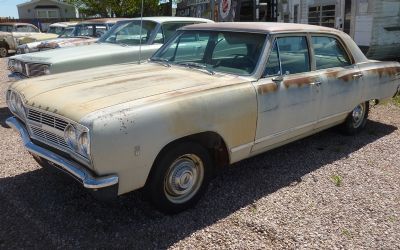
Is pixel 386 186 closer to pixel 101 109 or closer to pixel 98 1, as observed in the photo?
pixel 101 109

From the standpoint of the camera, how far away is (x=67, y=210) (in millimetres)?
3545

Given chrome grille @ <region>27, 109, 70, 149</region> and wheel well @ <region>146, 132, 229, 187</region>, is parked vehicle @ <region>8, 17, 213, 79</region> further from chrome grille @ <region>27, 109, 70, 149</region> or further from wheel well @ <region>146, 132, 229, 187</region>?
wheel well @ <region>146, 132, 229, 187</region>

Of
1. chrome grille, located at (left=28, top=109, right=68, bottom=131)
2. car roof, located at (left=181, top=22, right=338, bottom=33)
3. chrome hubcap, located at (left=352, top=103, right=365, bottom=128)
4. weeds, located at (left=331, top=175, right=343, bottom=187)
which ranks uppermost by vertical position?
car roof, located at (left=181, top=22, right=338, bottom=33)

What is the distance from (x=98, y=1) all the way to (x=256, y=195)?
3222cm

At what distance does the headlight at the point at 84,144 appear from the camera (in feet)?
9.12

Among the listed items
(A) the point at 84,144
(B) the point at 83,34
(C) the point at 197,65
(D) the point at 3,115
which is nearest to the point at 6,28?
(B) the point at 83,34

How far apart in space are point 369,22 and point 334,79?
7465 millimetres

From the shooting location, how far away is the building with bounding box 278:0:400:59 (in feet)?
36.2

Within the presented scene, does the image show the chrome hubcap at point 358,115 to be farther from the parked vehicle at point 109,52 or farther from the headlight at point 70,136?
the headlight at point 70,136

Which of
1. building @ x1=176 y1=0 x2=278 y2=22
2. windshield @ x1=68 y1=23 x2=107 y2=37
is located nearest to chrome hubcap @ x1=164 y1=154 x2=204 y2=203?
building @ x1=176 y1=0 x2=278 y2=22

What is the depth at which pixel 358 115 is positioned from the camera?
18.5 ft

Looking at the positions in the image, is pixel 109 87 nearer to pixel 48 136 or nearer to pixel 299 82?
pixel 48 136

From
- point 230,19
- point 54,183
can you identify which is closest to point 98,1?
point 230,19

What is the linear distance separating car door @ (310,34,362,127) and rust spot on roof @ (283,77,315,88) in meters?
0.17
